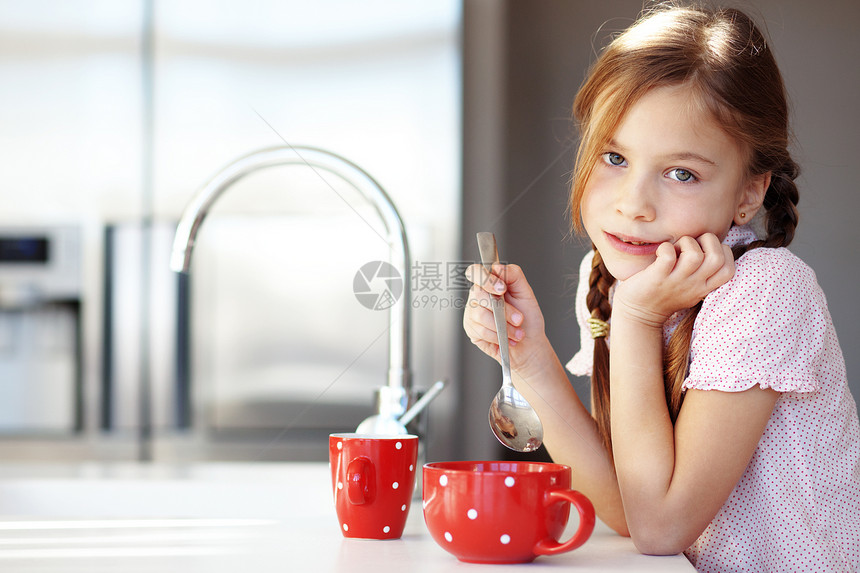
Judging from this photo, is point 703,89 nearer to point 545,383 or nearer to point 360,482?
point 545,383

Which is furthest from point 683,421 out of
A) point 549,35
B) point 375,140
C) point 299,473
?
point 375,140

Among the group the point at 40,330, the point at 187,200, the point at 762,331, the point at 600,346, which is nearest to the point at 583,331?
the point at 600,346

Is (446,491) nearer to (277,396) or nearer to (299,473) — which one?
(299,473)

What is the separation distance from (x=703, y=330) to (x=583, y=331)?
0.25 m

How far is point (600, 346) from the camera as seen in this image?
2.88 ft

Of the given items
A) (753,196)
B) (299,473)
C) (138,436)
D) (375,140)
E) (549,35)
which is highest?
(549,35)

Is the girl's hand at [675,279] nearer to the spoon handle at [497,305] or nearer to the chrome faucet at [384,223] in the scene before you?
the spoon handle at [497,305]

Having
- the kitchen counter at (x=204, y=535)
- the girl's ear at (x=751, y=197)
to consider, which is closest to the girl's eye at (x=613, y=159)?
the girl's ear at (x=751, y=197)

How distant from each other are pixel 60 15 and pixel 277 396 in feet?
3.02

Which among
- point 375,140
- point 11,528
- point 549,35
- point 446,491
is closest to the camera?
point 446,491

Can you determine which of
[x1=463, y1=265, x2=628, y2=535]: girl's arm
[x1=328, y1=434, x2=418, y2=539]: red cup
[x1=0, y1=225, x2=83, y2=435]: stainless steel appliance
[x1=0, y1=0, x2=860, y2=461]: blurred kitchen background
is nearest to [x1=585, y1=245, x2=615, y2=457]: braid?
[x1=463, y1=265, x2=628, y2=535]: girl's arm

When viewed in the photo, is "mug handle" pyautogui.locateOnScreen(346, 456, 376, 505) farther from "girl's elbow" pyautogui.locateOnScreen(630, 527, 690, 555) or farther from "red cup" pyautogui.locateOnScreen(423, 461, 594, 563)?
"girl's elbow" pyautogui.locateOnScreen(630, 527, 690, 555)

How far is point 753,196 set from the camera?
2.57ft

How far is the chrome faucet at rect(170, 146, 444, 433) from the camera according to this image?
2.83 feet
